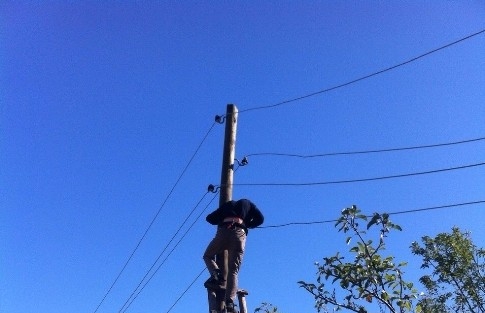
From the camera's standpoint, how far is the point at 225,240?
702 cm

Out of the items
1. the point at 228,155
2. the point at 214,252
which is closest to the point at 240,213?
the point at 214,252

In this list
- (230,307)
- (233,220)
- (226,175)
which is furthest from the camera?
(226,175)

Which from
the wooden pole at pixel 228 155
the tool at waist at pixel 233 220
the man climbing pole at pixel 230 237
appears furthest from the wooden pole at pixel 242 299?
the wooden pole at pixel 228 155

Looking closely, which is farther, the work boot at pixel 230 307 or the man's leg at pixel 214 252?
the man's leg at pixel 214 252

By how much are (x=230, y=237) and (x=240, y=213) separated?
1.16 feet

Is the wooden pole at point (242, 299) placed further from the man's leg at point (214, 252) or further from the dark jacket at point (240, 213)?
the dark jacket at point (240, 213)

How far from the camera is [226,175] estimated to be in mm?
8164

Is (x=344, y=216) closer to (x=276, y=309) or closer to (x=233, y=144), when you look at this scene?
(x=233, y=144)

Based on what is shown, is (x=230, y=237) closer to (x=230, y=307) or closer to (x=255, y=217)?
(x=255, y=217)

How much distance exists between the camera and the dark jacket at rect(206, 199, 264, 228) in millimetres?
7184

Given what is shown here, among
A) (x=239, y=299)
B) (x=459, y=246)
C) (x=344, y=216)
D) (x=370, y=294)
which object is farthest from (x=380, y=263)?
(x=459, y=246)

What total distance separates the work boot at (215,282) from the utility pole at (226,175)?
0.05 meters

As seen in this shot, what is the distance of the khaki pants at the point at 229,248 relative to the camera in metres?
6.97

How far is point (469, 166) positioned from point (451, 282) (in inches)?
98.8
